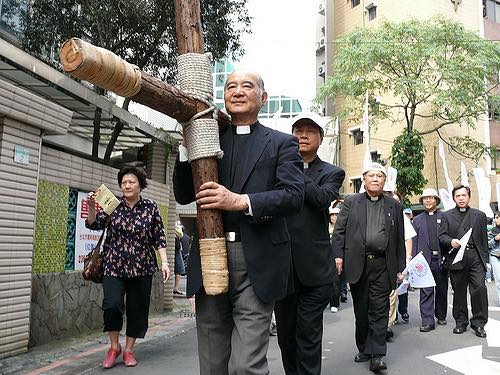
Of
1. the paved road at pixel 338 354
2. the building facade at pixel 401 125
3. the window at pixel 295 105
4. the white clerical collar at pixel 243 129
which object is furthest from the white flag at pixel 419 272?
the window at pixel 295 105

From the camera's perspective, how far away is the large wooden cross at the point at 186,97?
2295 mm

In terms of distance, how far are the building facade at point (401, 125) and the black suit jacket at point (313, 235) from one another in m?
20.2

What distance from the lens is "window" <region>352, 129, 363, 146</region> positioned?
27913 millimetres

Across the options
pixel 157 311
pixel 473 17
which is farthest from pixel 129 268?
pixel 473 17

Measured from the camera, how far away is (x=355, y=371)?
487 cm

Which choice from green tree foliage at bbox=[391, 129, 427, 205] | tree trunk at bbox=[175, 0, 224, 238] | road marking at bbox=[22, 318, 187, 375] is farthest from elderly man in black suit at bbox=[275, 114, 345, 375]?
green tree foliage at bbox=[391, 129, 427, 205]

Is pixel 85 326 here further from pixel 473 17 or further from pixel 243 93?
pixel 473 17

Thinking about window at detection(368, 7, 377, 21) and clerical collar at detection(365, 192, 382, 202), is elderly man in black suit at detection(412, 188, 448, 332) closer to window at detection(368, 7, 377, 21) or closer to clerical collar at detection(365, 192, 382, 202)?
clerical collar at detection(365, 192, 382, 202)

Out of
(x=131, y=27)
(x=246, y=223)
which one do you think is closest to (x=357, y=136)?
(x=131, y=27)

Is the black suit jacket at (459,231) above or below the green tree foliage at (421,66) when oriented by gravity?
below

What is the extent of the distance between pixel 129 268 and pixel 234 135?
2.48m

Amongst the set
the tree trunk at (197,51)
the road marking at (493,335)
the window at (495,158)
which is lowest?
the road marking at (493,335)

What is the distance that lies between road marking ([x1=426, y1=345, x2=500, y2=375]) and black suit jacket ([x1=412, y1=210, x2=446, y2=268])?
1825 mm

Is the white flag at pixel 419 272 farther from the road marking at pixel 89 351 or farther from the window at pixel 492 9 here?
the window at pixel 492 9
